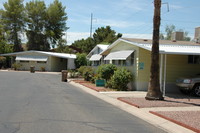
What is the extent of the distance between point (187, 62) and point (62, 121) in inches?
477

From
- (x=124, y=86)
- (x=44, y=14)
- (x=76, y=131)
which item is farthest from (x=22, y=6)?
(x=76, y=131)

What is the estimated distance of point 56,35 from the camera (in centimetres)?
6075

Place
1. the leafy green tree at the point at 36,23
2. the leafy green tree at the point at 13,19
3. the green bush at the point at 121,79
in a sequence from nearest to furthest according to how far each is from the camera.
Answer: the green bush at the point at 121,79 → the leafy green tree at the point at 13,19 → the leafy green tree at the point at 36,23

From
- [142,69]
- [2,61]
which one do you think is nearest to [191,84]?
[142,69]

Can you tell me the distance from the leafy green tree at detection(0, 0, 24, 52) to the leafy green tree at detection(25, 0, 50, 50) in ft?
7.44

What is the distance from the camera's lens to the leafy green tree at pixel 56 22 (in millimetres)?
58344

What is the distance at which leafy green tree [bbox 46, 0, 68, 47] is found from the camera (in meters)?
58.3

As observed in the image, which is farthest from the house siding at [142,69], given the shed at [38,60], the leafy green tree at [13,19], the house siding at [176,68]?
the leafy green tree at [13,19]

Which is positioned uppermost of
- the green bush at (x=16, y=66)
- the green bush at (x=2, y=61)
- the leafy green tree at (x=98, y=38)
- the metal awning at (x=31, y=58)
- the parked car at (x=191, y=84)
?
the leafy green tree at (x=98, y=38)

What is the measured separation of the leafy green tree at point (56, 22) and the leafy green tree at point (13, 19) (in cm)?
624

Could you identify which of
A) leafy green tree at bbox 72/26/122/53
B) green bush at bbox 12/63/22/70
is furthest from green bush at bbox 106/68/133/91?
leafy green tree at bbox 72/26/122/53

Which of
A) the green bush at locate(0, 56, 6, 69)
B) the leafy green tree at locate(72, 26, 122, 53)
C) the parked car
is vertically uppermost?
the leafy green tree at locate(72, 26, 122, 53)

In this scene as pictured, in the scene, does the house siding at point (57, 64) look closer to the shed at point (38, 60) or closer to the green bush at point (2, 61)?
the shed at point (38, 60)

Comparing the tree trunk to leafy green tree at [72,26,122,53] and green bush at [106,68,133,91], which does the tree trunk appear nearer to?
green bush at [106,68,133,91]
